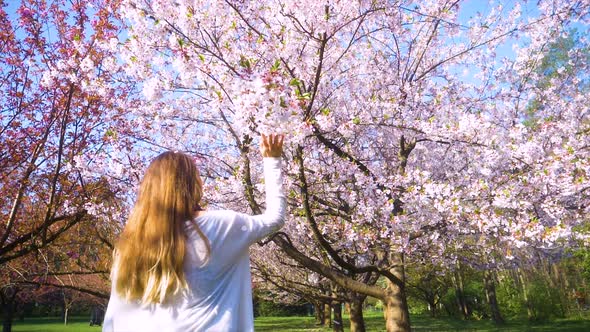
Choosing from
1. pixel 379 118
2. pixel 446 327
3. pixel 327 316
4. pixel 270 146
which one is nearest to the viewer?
pixel 270 146

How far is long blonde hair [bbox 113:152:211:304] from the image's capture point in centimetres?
160

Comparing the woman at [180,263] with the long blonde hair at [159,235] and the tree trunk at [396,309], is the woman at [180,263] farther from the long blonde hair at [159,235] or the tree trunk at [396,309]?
the tree trunk at [396,309]

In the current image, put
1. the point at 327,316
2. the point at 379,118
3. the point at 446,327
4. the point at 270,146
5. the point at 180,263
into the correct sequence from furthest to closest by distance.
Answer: the point at 327,316 < the point at 446,327 < the point at 379,118 < the point at 270,146 < the point at 180,263

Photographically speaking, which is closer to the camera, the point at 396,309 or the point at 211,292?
the point at 211,292

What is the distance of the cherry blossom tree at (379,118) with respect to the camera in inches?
195

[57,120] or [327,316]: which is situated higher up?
[57,120]

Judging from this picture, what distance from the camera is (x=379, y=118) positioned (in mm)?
6715

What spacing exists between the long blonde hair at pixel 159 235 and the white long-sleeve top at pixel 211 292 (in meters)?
0.03

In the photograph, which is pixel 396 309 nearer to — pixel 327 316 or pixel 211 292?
pixel 211 292

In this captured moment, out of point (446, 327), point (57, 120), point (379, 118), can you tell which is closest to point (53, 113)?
point (57, 120)

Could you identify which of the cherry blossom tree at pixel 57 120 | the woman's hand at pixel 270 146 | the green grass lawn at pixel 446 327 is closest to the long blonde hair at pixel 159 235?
the woman's hand at pixel 270 146

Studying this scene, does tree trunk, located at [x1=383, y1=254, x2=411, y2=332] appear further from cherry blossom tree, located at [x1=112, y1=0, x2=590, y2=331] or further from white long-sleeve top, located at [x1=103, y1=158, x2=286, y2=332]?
white long-sleeve top, located at [x1=103, y1=158, x2=286, y2=332]

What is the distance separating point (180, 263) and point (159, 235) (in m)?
0.13

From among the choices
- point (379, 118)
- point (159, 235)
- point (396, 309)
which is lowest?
point (396, 309)
